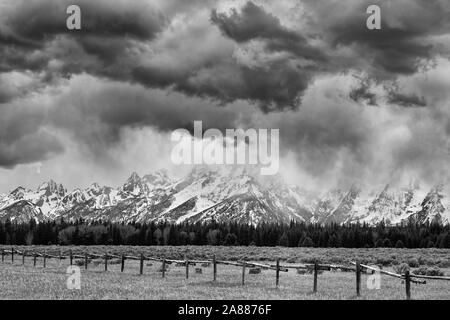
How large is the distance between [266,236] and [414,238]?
49.6 m

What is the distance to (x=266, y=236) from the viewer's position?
19462 cm

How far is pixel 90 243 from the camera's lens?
605 feet

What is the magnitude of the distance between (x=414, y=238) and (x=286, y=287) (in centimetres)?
14886

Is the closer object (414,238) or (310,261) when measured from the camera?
(310,261)

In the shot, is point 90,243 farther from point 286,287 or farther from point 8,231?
point 286,287
